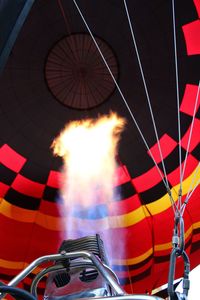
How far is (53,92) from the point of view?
20.8 ft

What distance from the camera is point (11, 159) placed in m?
6.37

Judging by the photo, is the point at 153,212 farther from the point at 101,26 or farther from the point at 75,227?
the point at 101,26

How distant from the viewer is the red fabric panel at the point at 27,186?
646 cm

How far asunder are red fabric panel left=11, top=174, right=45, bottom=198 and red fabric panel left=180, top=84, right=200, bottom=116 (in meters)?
2.10

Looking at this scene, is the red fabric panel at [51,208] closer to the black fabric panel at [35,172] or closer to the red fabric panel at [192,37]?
the black fabric panel at [35,172]

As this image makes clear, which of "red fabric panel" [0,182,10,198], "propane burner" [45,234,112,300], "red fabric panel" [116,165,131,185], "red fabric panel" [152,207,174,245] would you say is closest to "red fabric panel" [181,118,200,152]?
"red fabric panel" [116,165,131,185]

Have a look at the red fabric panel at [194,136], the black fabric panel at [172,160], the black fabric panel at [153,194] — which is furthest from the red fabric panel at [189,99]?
the black fabric panel at [153,194]

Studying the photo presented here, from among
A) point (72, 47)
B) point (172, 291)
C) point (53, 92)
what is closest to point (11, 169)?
point (53, 92)

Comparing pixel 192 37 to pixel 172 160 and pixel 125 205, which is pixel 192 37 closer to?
pixel 172 160

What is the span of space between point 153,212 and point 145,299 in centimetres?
541

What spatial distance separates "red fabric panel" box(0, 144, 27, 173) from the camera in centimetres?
637

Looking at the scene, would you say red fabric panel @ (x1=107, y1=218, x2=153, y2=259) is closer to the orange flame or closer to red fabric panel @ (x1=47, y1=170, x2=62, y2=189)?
the orange flame

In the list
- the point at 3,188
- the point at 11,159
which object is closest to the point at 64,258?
the point at 11,159

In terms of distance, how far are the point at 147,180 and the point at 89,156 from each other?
862 millimetres
